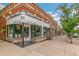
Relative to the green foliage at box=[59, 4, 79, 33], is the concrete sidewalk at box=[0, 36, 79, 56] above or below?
below

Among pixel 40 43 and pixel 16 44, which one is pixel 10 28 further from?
pixel 40 43

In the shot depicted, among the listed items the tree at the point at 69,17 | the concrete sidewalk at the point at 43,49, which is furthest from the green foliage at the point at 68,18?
the concrete sidewalk at the point at 43,49

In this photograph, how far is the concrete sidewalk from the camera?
3863 mm

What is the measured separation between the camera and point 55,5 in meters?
4.03

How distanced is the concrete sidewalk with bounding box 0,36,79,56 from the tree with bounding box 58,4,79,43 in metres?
0.38

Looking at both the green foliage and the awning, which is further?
the green foliage

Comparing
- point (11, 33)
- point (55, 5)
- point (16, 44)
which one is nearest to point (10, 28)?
point (11, 33)

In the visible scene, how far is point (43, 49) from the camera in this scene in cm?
398

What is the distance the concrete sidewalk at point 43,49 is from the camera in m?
3.86

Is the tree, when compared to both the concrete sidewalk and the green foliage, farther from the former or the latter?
the concrete sidewalk

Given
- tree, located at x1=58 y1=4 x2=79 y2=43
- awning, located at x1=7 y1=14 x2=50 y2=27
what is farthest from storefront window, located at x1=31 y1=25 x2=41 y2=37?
tree, located at x1=58 y1=4 x2=79 y2=43

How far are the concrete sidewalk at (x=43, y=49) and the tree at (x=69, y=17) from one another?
0.38 meters

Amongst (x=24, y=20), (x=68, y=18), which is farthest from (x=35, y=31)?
(x=68, y=18)

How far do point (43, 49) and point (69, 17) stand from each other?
3.45 ft
